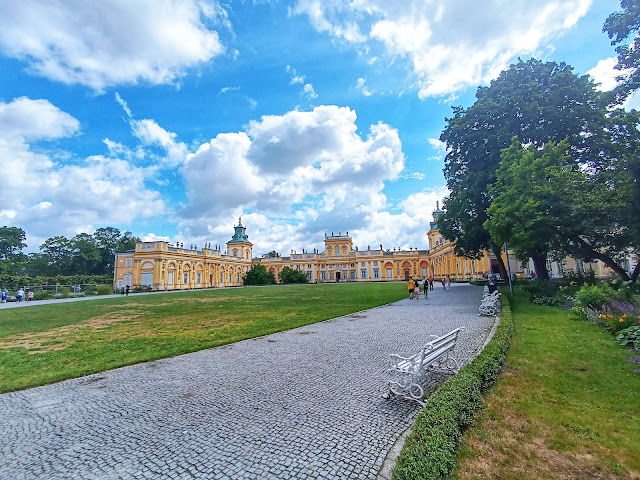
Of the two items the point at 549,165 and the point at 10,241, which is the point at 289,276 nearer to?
the point at 10,241

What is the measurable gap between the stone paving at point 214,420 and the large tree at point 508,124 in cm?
1443

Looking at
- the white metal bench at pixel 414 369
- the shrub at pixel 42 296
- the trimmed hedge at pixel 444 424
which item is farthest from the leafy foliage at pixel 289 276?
the trimmed hedge at pixel 444 424

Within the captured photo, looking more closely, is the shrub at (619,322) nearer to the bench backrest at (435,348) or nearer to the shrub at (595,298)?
the shrub at (595,298)

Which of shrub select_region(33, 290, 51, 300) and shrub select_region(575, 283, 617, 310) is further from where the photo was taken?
shrub select_region(33, 290, 51, 300)

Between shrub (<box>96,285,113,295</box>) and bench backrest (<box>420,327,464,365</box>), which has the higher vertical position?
bench backrest (<box>420,327,464,365</box>)

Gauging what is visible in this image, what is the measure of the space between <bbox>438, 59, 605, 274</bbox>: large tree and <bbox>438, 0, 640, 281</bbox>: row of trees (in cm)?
5

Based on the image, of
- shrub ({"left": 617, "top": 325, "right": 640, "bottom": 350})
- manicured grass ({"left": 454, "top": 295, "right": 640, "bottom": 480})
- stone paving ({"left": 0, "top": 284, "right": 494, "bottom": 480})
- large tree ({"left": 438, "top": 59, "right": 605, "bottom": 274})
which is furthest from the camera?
large tree ({"left": 438, "top": 59, "right": 605, "bottom": 274})

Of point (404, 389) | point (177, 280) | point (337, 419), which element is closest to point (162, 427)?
point (337, 419)

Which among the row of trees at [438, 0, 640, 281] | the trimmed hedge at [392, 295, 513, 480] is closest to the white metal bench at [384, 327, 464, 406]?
the trimmed hedge at [392, 295, 513, 480]

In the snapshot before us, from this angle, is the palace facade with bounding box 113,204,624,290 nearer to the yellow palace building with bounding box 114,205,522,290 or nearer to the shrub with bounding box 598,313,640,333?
the yellow palace building with bounding box 114,205,522,290

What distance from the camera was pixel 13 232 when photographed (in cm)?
4956

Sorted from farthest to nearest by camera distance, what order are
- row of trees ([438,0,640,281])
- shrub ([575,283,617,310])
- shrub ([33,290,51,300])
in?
shrub ([33,290,51,300]) → row of trees ([438,0,640,281]) → shrub ([575,283,617,310])

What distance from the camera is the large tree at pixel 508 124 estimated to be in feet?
55.6

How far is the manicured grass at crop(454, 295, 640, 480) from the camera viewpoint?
2762 mm
